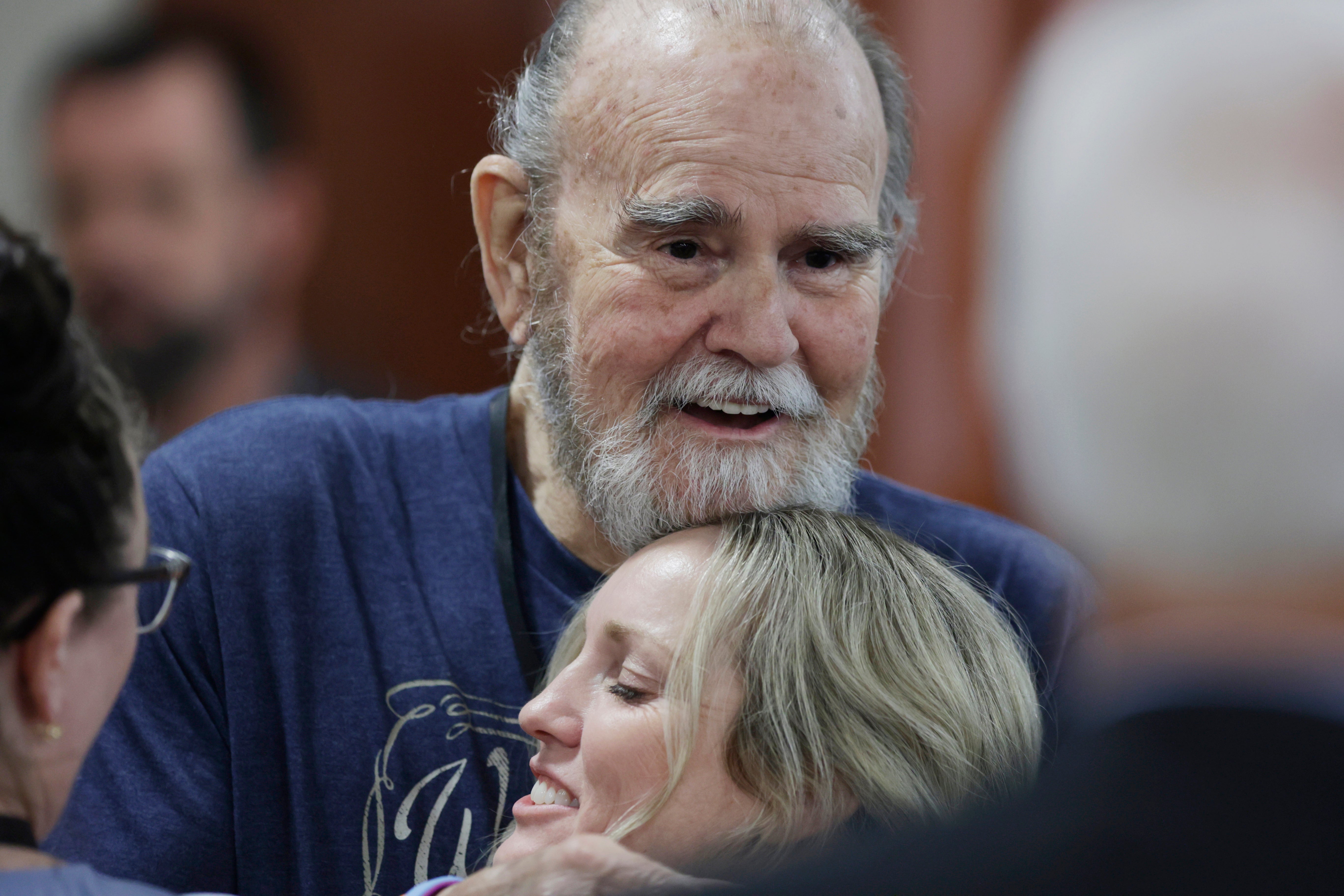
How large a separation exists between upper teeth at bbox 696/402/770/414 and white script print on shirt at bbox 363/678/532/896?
0.53 meters

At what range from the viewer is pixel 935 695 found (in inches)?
67.1

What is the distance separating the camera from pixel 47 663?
1.28m

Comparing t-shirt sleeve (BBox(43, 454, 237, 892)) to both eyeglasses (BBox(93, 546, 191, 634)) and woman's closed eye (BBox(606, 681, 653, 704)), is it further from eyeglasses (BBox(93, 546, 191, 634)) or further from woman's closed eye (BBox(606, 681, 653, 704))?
woman's closed eye (BBox(606, 681, 653, 704))

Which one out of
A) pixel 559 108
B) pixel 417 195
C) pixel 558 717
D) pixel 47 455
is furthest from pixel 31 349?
pixel 417 195

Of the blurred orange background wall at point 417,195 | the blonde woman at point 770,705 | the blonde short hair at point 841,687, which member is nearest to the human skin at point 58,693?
the blonde woman at point 770,705

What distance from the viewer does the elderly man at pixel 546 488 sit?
6.51ft

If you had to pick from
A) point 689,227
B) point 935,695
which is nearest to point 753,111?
point 689,227

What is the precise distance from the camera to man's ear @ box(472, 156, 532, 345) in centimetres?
229

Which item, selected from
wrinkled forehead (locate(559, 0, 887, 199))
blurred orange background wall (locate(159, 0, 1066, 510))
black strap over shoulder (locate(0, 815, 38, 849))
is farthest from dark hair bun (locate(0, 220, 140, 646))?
blurred orange background wall (locate(159, 0, 1066, 510))

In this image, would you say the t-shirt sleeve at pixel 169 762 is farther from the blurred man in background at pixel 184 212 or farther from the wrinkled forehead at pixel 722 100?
the blurred man in background at pixel 184 212

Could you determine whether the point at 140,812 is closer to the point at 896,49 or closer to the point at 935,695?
the point at 935,695

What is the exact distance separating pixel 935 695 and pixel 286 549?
3.32ft

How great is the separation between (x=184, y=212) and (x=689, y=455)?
8.41ft

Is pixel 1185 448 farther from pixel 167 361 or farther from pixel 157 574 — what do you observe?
pixel 167 361
